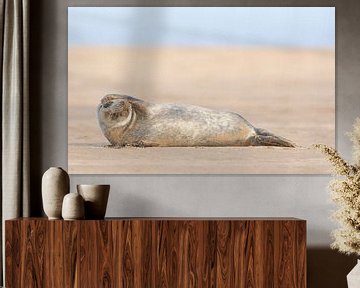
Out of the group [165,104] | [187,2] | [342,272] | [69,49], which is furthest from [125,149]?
[342,272]

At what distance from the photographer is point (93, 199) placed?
390 centimetres

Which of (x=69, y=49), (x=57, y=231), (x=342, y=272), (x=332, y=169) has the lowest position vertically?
(x=342, y=272)

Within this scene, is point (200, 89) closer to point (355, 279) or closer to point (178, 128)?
point (178, 128)

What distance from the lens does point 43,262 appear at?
381cm

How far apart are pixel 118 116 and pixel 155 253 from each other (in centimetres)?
100

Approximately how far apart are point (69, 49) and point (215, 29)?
966mm

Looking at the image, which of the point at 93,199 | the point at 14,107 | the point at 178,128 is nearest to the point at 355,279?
the point at 178,128


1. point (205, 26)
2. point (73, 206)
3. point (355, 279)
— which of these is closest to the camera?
point (73, 206)

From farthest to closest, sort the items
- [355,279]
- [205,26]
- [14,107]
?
[205,26] → [14,107] → [355,279]

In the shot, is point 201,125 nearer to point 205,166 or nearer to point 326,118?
point 205,166

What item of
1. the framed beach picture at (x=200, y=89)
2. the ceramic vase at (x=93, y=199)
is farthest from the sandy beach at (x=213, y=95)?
the ceramic vase at (x=93, y=199)

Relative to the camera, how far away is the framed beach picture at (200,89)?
171 inches

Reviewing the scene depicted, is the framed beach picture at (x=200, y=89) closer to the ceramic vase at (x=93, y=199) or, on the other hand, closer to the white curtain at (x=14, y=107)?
the white curtain at (x=14, y=107)

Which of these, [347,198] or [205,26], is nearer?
[347,198]
